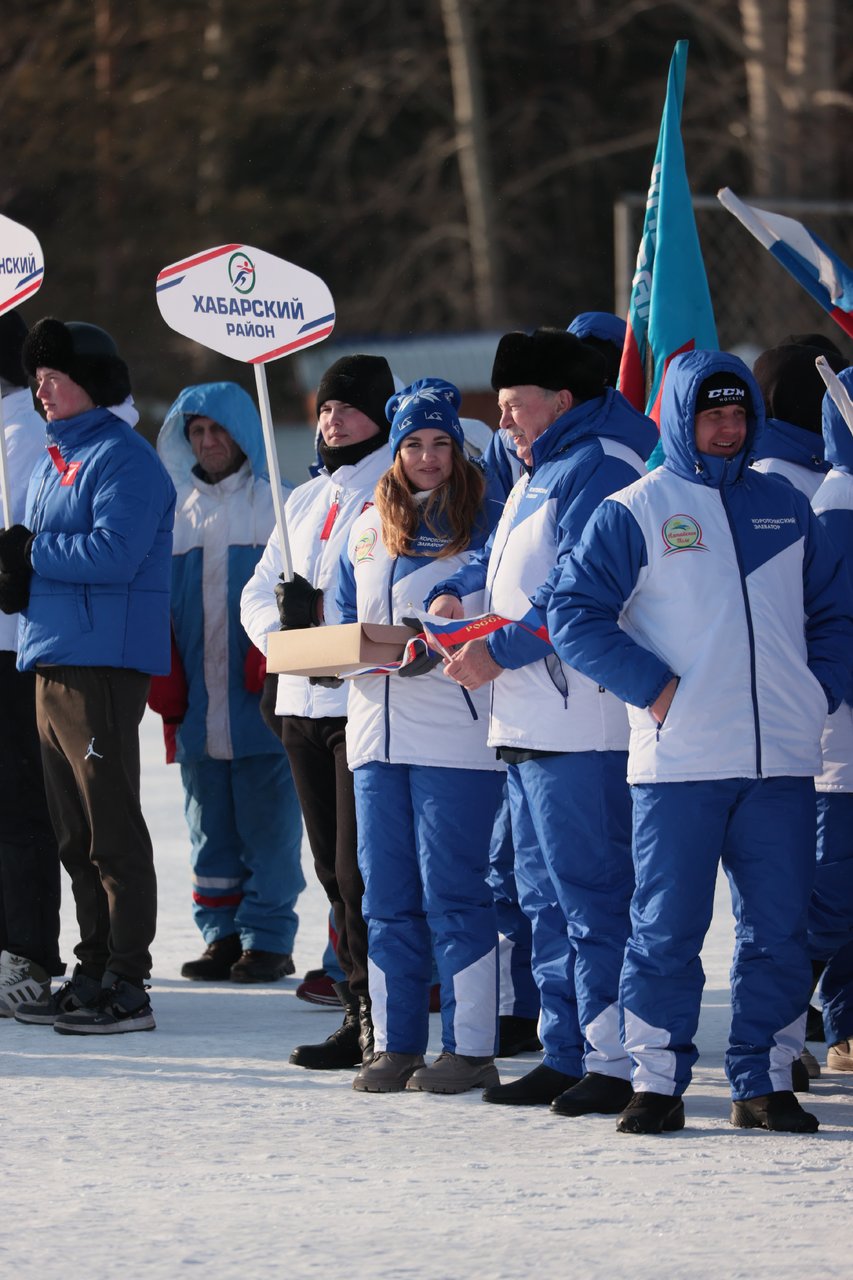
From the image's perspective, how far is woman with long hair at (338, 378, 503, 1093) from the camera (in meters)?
5.13

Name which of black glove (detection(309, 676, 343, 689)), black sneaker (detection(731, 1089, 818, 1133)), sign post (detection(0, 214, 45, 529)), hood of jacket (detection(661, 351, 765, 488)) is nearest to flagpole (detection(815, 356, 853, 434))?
hood of jacket (detection(661, 351, 765, 488))

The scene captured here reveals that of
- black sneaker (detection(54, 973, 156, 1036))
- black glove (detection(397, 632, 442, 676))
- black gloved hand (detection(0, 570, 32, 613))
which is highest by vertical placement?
black gloved hand (detection(0, 570, 32, 613))

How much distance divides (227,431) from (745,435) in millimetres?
2661

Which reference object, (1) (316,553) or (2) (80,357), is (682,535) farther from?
(2) (80,357)

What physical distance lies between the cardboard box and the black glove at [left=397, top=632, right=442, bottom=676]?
1.6 inches

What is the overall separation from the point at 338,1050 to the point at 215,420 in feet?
7.60

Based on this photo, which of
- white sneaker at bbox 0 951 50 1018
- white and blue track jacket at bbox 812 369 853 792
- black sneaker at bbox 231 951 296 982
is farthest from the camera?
black sneaker at bbox 231 951 296 982

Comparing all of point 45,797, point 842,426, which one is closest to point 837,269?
point 842,426

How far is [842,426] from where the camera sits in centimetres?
539

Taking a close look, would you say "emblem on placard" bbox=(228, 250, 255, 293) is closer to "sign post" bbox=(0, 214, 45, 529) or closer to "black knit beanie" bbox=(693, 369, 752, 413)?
"sign post" bbox=(0, 214, 45, 529)

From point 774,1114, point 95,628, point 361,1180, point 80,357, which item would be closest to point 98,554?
point 95,628

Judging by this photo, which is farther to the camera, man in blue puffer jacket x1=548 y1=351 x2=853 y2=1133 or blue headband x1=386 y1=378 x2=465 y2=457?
blue headband x1=386 y1=378 x2=465 y2=457

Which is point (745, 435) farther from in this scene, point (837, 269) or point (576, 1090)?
point (576, 1090)

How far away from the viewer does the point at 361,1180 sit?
4227 mm
